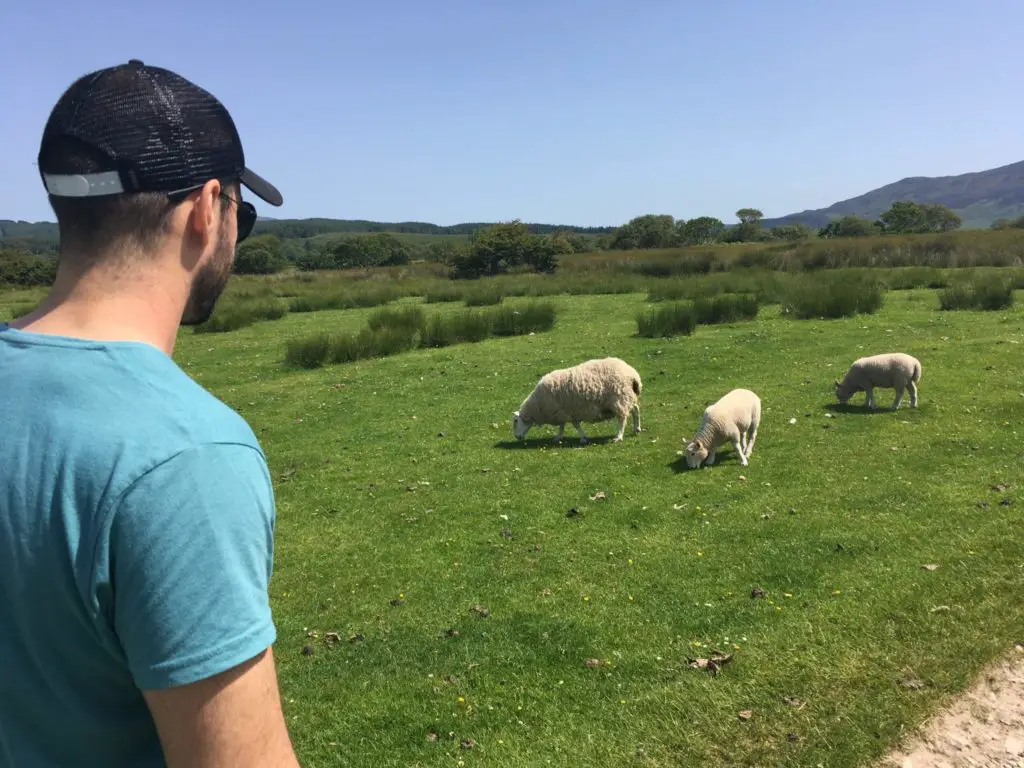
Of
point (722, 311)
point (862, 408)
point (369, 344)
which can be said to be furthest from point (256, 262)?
point (862, 408)

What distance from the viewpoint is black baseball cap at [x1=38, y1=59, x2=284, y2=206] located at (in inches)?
61.4

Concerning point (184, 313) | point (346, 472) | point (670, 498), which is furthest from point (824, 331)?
point (184, 313)

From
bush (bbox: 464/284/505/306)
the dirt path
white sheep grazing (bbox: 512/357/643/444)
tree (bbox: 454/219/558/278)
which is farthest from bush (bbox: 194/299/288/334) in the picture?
the dirt path

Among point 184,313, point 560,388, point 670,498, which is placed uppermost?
point 184,313

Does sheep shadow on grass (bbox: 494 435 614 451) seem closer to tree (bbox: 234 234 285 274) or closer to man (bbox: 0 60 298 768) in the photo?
man (bbox: 0 60 298 768)

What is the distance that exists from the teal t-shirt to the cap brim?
2.33 ft

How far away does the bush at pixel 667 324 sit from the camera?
988 inches

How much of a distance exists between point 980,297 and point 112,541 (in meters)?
32.8

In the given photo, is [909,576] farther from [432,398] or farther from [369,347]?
[369,347]

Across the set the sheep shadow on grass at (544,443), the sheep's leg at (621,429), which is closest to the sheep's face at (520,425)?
the sheep shadow on grass at (544,443)

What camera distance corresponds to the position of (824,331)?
934 inches

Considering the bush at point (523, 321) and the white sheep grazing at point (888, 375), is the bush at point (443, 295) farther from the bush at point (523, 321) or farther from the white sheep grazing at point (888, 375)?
the white sheep grazing at point (888, 375)

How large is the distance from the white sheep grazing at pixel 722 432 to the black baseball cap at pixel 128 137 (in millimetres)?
10341

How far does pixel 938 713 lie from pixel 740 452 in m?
6.76
